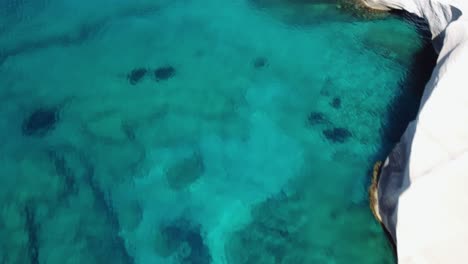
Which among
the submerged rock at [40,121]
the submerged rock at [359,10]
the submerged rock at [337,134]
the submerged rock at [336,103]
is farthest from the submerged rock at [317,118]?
the submerged rock at [40,121]

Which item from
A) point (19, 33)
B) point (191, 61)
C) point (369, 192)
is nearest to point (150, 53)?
point (191, 61)

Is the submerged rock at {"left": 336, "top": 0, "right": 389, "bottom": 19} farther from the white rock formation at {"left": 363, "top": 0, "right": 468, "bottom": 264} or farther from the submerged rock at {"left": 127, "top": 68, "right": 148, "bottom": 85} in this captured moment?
the submerged rock at {"left": 127, "top": 68, "right": 148, "bottom": 85}

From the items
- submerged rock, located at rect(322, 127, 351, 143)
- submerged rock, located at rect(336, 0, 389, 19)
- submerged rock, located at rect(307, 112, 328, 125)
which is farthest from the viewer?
submerged rock, located at rect(336, 0, 389, 19)

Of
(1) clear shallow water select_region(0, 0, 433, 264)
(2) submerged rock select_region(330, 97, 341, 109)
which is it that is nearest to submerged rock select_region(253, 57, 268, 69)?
(1) clear shallow water select_region(0, 0, 433, 264)

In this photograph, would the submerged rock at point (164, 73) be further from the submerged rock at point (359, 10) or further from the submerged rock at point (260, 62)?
the submerged rock at point (359, 10)

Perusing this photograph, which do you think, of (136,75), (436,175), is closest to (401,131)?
(436,175)

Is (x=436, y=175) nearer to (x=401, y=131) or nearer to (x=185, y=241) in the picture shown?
(x=401, y=131)

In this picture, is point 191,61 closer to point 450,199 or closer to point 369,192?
point 369,192
